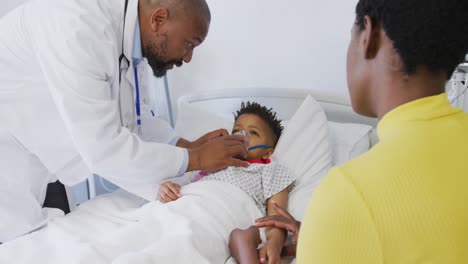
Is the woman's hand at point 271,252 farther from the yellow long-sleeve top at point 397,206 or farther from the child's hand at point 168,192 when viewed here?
the yellow long-sleeve top at point 397,206

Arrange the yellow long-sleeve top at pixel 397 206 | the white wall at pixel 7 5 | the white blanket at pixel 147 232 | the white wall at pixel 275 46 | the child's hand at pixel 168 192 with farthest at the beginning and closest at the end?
the white wall at pixel 7 5 → the white wall at pixel 275 46 → the child's hand at pixel 168 192 → the white blanket at pixel 147 232 → the yellow long-sleeve top at pixel 397 206

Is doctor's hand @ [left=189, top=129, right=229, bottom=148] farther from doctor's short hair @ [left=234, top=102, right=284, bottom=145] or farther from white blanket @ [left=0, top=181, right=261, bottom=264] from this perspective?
white blanket @ [left=0, top=181, right=261, bottom=264]

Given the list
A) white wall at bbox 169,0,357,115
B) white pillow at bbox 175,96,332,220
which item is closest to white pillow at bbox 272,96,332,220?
white pillow at bbox 175,96,332,220

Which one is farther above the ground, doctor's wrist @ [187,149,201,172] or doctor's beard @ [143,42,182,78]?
doctor's beard @ [143,42,182,78]

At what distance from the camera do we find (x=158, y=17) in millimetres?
1651

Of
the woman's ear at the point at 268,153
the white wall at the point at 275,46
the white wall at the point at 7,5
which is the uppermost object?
the white wall at the point at 7,5

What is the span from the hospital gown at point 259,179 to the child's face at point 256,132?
6.4 inches

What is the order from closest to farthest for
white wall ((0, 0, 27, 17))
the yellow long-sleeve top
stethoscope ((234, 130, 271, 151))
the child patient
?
the yellow long-sleeve top
the child patient
stethoscope ((234, 130, 271, 151))
white wall ((0, 0, 27, 17))

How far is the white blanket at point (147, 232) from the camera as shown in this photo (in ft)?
3.97

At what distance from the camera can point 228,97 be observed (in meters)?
2.48

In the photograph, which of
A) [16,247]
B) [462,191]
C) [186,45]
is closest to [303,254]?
[462,191]

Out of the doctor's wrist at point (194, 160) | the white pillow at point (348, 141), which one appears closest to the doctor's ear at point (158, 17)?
the doctor's wrist at point (194, 160)

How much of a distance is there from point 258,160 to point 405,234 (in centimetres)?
132

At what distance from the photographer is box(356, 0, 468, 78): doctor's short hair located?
0.67 metres
